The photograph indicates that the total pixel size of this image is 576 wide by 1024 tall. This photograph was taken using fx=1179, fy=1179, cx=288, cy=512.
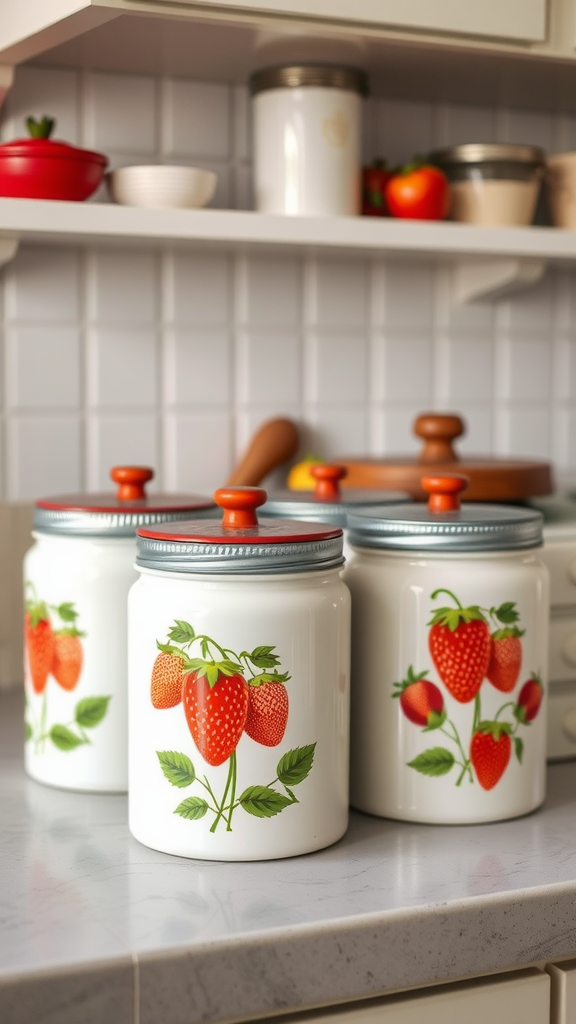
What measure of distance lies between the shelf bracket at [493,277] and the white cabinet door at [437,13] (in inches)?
10.4

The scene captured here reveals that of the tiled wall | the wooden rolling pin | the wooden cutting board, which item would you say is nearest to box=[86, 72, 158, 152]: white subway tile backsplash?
the tiled wall

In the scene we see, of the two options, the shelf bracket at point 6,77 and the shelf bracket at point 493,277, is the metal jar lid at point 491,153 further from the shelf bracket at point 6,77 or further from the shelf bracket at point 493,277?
the shelf bracket at point 6,77

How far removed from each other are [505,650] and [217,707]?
23 centimetres

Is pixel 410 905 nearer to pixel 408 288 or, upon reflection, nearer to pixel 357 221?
pixel 357 221

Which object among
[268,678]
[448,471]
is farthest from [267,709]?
[448,471]

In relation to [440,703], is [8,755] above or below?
below

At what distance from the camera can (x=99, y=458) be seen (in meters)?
1.37

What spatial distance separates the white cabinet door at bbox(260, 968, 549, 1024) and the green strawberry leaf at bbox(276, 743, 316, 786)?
15 cm

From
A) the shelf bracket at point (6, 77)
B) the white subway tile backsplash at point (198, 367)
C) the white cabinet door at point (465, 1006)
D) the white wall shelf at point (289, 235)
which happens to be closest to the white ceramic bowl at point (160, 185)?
the white wall shelf at point (289, 235)

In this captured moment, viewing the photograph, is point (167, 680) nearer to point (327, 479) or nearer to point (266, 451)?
point (327, 479)

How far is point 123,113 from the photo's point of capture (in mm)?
1336

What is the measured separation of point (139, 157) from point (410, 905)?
92 centimetres

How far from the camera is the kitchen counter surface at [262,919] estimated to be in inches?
26.4

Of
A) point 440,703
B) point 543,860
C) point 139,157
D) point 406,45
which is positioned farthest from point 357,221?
Result: point 543,860
